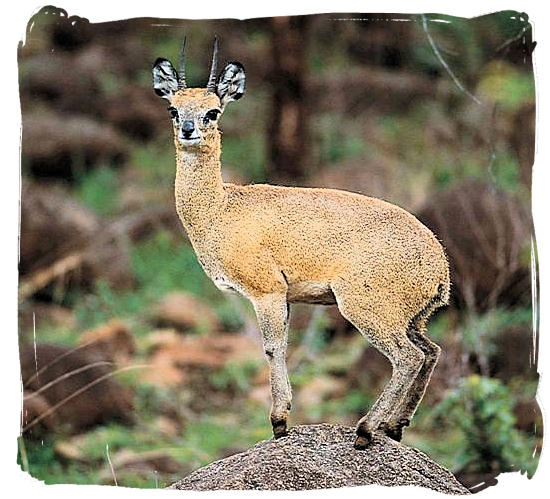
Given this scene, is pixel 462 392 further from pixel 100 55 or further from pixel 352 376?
pixel 100 55

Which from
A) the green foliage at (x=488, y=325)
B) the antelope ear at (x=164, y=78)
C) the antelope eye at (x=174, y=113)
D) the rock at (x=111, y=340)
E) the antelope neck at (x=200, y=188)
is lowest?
the rock at (x=111, y=340)

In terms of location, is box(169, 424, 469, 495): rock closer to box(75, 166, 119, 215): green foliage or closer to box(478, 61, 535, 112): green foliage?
box(75, 166, 119, 215): green foliage

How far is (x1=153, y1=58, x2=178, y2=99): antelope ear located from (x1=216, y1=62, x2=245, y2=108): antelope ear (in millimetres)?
114

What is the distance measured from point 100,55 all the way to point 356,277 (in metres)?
0.96

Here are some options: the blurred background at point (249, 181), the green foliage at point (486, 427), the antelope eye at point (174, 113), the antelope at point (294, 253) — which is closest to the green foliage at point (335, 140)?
the blurred background at point (249, 181)

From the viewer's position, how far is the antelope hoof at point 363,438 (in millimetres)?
3543

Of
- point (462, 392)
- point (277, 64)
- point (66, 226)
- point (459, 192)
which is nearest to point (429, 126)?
point (459, 192)

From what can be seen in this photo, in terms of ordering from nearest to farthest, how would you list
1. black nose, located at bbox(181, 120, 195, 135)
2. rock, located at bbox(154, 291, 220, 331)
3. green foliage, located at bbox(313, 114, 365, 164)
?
1. black nose, located at bbox(181, 120, 195, 135)
2. green foliage, located at bbox(313, 114, 365, 164)
3. rock, located at bbox(154, 291, 220, 331)

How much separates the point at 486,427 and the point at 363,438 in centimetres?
41

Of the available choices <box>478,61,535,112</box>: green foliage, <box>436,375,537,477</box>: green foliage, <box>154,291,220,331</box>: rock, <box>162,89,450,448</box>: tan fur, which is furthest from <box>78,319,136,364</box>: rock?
<box>478,61,535,112</box>: green foliage

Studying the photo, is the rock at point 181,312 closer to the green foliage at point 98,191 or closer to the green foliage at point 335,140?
the green foliage at point 98,191

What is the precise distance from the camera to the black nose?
3.41 meters

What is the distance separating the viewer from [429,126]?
3748mm

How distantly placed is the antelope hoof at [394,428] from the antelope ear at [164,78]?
1018 millimetres
